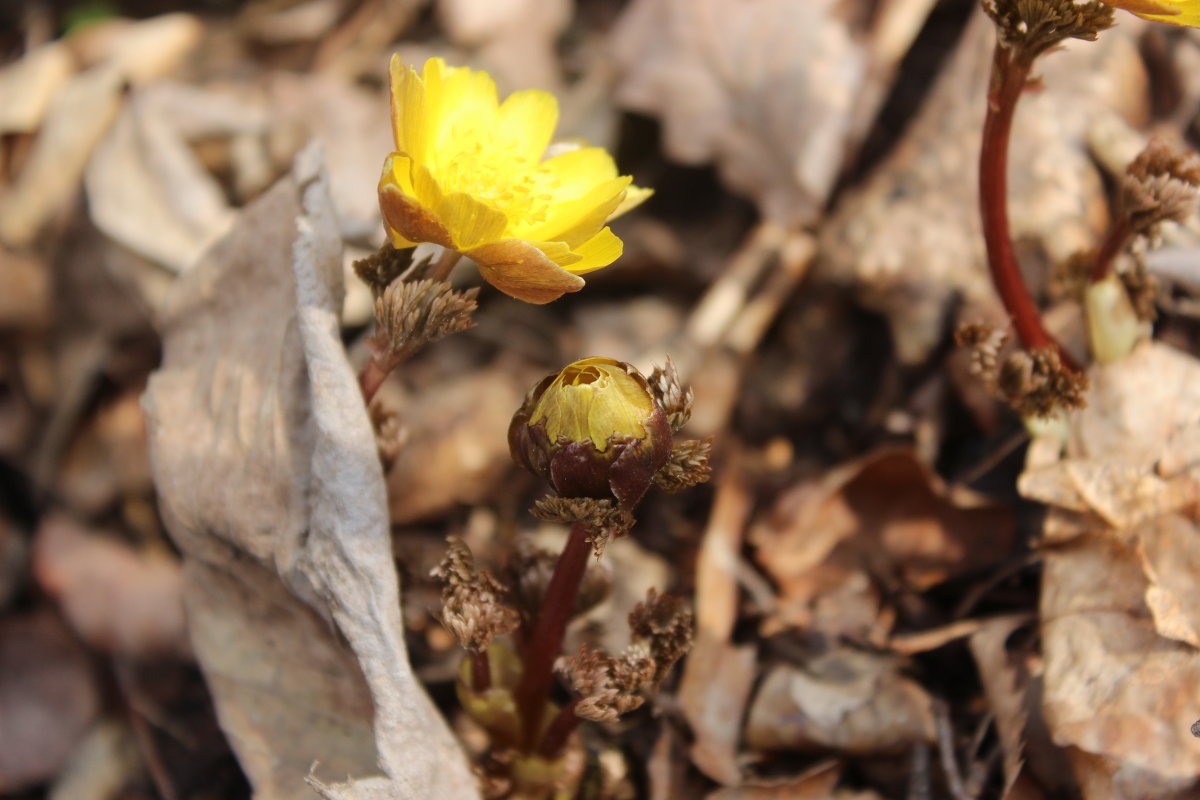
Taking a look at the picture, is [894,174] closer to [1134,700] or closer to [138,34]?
[1134,700]

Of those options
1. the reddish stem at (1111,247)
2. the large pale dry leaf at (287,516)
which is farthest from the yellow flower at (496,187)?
the reddish stem at (1111,247)

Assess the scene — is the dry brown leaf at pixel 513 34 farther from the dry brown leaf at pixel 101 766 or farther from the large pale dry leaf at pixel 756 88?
the dry brown leaf at pixel 101 766

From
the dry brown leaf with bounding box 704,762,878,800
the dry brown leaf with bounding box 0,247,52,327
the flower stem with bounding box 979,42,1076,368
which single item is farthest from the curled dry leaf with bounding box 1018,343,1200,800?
the dry brown leaf with bounding box 0,247,52,327

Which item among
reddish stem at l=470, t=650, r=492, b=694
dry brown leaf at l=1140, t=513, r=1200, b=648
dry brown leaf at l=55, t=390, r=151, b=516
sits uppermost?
dry brown leaf at l=1140, t=513, r=1200, b=648

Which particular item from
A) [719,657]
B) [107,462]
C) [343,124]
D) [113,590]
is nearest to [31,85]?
[343,124]

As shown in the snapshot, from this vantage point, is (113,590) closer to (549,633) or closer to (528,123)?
(549,633)

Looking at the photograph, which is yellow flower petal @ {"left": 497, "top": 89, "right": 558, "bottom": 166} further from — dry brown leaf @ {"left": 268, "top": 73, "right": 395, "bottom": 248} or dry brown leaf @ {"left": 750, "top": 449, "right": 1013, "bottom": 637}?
dry brown leaf @ {"left": 750, "top": 449, "right": 1013, "bottom": 637}
